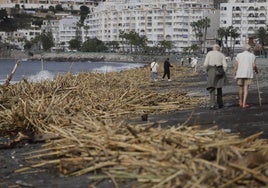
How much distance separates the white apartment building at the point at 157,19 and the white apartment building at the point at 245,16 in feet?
43.7

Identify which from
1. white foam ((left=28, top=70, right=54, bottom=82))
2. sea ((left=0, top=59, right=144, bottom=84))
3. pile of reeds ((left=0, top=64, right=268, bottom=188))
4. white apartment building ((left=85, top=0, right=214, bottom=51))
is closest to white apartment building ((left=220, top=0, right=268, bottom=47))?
white apartment building ((left=85, top=0, right=214, bottom=51))

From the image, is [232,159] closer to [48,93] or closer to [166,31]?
[48,93]

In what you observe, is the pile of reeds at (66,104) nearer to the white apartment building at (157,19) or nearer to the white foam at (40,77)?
the white foam at (40,77)

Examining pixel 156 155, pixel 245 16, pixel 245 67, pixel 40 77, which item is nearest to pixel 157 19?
pixel 245 16

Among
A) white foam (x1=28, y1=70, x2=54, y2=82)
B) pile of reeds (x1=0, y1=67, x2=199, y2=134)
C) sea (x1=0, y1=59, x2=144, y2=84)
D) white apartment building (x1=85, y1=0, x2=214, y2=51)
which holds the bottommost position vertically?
sea (x1=0, y1=59, x2=144, y2=84)

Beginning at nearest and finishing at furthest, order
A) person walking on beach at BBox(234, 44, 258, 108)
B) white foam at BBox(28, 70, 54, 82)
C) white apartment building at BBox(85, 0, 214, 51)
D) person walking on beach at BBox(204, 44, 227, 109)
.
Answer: person walking on beach at BBox(234, 44, 258, 108) < person walking on beach at BBox(204, 44, 227, 109) < white foam at BBox(28, 70, 54, 82) < white apartment building at BBox(85, 0, 214, 51)

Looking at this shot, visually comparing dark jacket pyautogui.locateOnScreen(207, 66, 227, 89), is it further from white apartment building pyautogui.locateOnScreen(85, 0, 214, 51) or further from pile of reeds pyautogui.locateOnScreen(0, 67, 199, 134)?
white apartment building pyautogui.locateOnScreen(85, 0, 214, 51)

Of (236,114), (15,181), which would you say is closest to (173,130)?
(15,181)

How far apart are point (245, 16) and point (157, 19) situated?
3296 cm

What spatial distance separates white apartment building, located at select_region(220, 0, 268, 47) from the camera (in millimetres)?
154500

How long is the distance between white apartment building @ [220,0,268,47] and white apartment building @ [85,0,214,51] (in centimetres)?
1331

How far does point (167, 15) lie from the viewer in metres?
176

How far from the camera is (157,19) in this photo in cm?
17775

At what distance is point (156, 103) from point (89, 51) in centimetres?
17225
